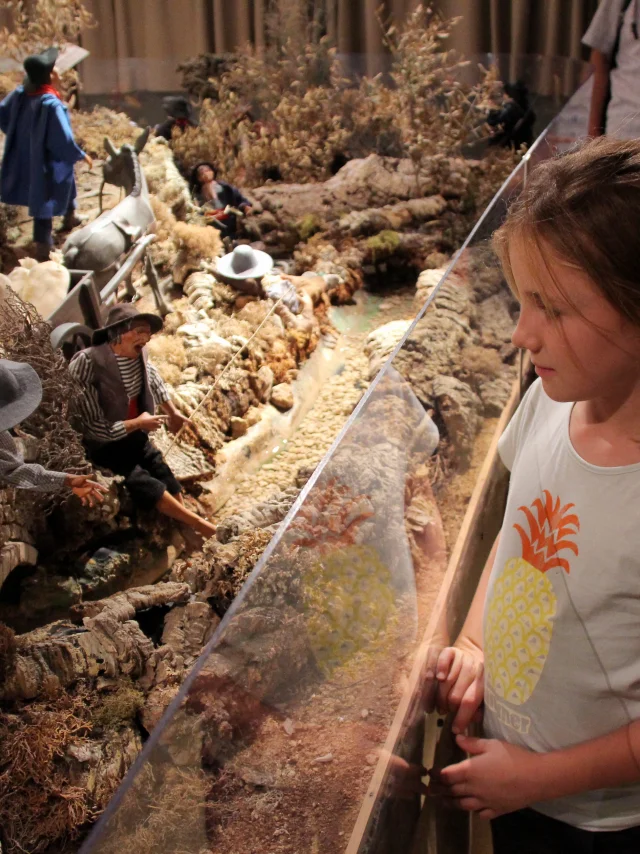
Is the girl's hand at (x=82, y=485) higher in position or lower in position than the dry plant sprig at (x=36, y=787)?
higher

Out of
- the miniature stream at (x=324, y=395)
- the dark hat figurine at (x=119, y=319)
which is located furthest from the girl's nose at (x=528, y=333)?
the miniature stream at (x=324, y=395)

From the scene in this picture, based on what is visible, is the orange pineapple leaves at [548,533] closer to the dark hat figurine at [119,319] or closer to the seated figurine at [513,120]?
the dark hat figurine at [119,319]

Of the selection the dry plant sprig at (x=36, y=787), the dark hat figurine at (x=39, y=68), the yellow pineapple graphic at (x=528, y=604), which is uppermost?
the dark hat figurine at (x=39, y=68)

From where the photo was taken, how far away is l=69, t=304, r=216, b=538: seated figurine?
9.13 ft

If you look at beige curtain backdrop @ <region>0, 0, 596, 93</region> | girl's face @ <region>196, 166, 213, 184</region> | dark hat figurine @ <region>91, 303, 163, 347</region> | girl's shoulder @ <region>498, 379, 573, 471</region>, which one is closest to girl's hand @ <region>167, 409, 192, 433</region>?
dark hat figurine @ <region>91, 303, 163, 347</region>

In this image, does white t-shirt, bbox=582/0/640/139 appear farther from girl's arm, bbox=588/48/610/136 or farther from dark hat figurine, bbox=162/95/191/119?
dark hat figurine, bbox=162/95/191/119

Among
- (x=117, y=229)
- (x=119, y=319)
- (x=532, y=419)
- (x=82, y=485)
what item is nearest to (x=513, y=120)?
(x=117, y=229)

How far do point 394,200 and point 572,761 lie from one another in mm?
4610

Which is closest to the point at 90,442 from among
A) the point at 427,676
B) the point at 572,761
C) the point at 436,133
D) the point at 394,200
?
the point at 427,676

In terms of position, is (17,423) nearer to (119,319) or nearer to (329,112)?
(119,319)

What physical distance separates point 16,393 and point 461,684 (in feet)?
4.48

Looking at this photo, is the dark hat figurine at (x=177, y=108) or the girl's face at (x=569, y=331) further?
the dark hat figurine at (x=177, y=108)

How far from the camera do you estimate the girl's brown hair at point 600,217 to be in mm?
907

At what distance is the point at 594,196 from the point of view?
922 millimetres
